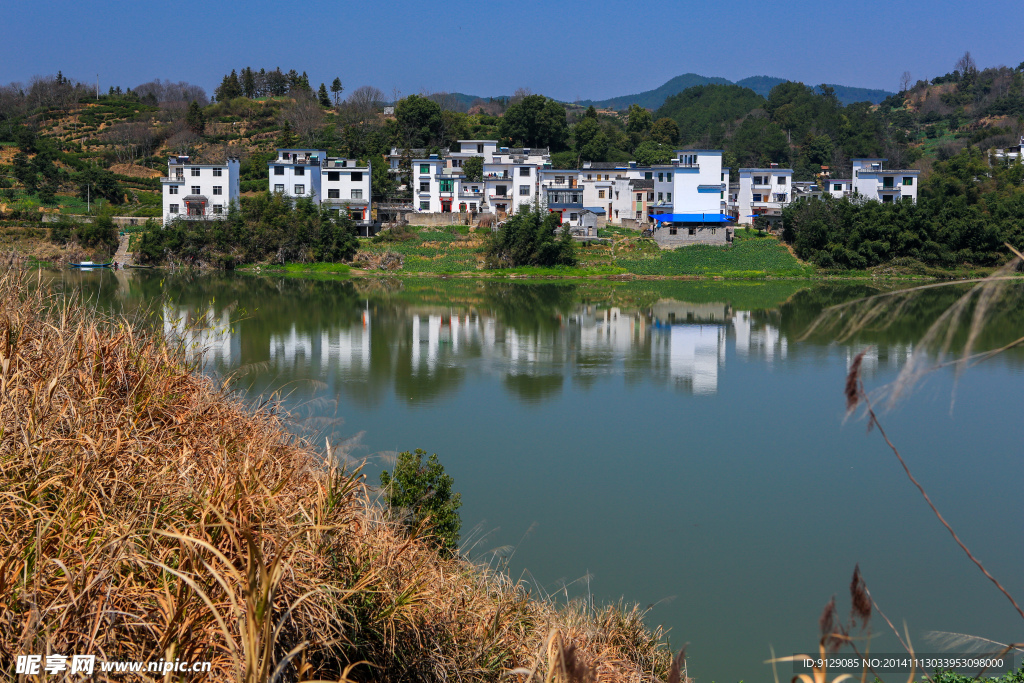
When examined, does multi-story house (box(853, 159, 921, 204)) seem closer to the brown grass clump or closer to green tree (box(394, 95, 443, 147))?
green tree (box(394, 95, 443, 147))

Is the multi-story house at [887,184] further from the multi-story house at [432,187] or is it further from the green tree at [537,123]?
the multi-story house at [432,187]

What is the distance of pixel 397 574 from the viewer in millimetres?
3133

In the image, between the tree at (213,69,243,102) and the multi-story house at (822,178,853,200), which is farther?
the tree at (213,69,243,102)

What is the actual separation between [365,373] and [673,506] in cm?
630

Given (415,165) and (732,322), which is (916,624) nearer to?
(732,322)

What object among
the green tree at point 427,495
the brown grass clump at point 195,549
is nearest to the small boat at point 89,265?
the green tree at point 427,495

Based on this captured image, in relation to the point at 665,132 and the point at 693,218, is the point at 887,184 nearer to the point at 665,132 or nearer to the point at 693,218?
the point at 693,218

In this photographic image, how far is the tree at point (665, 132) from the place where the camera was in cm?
4991

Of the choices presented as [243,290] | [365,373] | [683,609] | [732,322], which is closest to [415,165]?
[243,290]

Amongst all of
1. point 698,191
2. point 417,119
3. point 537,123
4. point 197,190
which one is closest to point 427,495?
point 197,190

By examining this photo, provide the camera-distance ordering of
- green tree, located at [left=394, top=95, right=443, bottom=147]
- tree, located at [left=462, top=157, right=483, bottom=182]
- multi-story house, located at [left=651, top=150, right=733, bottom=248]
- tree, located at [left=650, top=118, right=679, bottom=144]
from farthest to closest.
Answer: tree, located at [left=650, top=118, right=679, bottom=144] < green tree, located at [left=394, top=95, right=443, bottom=147] < tree, located at [left=462, top=157, right=483, bottom=182] < multi-story house, located at [left=651, top=150, right=733, bottom=248]

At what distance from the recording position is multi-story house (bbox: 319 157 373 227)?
3278cm

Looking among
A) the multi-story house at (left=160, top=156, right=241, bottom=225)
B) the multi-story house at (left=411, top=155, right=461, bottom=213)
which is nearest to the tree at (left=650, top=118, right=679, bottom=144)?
the multi-story house at (left=411, top=155, right=461, bottom=213)

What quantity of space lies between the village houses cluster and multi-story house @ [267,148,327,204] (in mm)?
39
